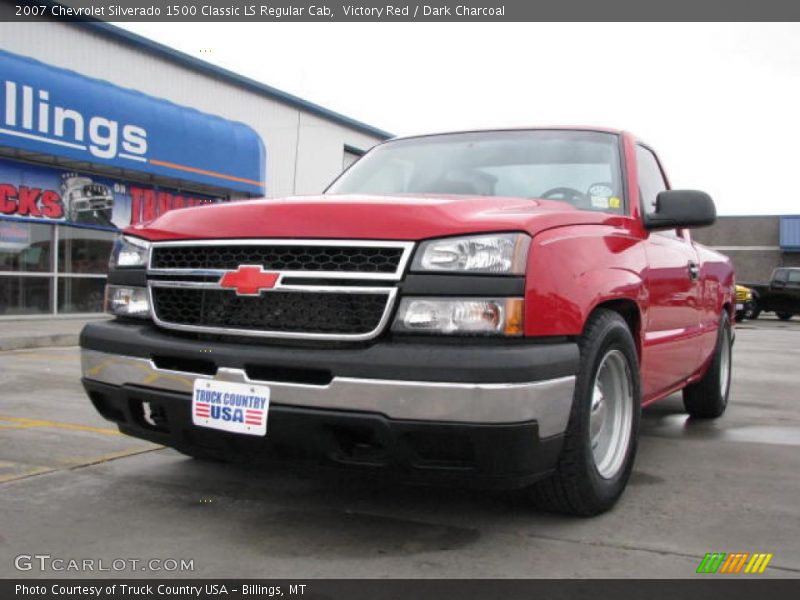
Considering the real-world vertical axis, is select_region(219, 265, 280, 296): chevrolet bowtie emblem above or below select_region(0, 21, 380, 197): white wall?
below

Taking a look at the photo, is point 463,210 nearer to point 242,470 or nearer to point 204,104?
point 242,470

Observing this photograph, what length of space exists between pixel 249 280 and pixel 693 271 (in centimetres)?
291

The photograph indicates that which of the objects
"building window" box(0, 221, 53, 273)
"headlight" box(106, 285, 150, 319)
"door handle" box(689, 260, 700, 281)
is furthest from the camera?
"building window" box(0, 221, 53, 273)

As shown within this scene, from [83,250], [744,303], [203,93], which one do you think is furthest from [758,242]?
[83,250]

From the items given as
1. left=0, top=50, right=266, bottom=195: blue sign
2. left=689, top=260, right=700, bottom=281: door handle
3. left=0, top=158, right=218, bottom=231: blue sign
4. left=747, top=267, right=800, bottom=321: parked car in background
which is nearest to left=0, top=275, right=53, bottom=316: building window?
left=0, top=158, right=218, bottom=231: blue sign

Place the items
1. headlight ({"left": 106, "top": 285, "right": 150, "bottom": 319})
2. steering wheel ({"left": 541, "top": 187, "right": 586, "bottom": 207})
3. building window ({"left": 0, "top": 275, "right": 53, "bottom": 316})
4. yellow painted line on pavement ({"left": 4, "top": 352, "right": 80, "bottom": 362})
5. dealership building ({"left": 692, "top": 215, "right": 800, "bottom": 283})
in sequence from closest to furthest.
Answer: headlight ({"left": 106, "top": 285, "right": 150, "bottom": 319}), steering wheel ({"left": 541, "top": 187, "right": 586, "bottom": 207}), yellow painted line on pavement ({"left": 4, "top": 352, "right": 80, "bottom": 362}), building window ({"left": 0, "top": 275, "right": 53, "bottom": 316}), dealership building ({"left": 692, "top": 215, "right": 800, "bottom": 283})

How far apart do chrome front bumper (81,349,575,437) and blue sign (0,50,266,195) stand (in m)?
11.0

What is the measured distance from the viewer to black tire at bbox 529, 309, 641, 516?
2.83 meters

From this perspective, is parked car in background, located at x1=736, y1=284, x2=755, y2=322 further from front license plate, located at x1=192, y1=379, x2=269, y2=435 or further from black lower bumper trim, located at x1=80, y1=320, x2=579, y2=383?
front license plate, located at x1=192, y1=379, x2=269, y2=435

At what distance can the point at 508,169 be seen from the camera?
3.97 metres

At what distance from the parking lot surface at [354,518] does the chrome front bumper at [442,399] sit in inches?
14.8

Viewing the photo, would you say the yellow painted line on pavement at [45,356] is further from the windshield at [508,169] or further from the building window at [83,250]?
the windshield at [508,169]

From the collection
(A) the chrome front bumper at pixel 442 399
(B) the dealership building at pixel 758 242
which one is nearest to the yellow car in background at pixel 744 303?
(B) the dealership building at pixel 758 242
